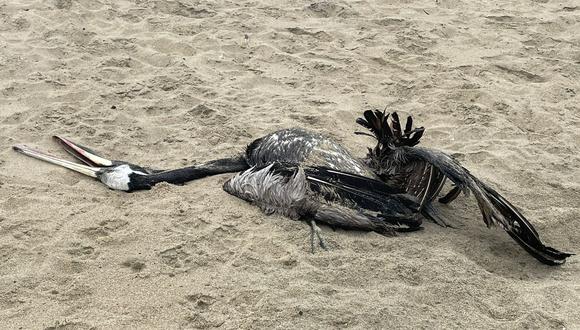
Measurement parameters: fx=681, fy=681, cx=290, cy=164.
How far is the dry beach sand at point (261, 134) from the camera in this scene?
10.6 feet

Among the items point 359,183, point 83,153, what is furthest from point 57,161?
point 359,183

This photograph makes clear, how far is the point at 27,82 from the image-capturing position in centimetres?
552

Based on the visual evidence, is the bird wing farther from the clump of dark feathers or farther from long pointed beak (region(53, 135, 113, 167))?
long pointed beak (region(53, 135, 113, 167))

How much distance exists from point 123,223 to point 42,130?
58.6 inches

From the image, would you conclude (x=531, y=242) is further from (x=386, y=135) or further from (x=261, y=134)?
(x=261, y=134)

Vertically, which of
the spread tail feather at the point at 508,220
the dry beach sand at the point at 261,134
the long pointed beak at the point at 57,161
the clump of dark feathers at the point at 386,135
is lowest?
the long pointed beak at the point at 57,161

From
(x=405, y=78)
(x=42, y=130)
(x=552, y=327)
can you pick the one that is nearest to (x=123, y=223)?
(x=42, y=130)

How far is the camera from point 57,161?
Result: 14.7 feet

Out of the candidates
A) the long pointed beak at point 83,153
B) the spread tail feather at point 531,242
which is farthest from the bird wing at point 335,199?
the long pointed beak at point 83,153

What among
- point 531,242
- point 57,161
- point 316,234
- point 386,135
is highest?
point 386,135

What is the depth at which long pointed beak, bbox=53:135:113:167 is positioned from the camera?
4463 mm

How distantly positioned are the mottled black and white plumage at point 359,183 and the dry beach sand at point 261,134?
0.09 m

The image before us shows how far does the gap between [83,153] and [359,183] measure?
1912 millimetres

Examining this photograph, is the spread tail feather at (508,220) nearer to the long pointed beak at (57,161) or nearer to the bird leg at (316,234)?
the bird leg at (316,234)
